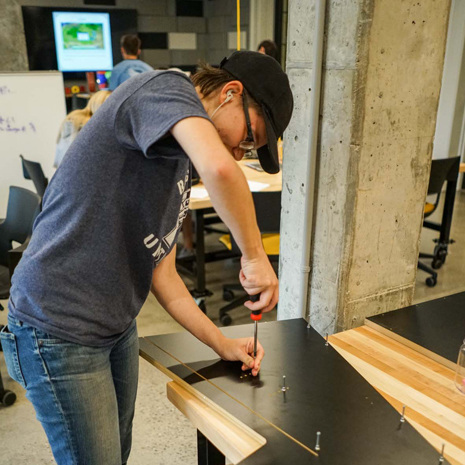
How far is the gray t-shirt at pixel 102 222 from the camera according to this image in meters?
0.88

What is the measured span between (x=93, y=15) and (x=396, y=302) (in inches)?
259

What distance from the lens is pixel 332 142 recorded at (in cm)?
151

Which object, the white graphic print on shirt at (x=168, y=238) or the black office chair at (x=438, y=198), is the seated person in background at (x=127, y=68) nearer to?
the black office chair at (x=438, y=198)

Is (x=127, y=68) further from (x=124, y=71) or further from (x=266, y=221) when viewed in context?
(x=266, y=221)

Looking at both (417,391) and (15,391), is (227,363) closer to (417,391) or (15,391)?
(417,391)

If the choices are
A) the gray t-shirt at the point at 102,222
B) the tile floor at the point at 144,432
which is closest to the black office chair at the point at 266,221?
the tile floor at the point at 144,432

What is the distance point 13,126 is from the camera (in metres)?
3.90

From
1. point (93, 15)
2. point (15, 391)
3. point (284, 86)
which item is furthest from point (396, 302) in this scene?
point (93, 15)

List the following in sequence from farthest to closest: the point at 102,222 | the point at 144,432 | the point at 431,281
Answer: the point at 431,281 < the point at 144,432 < the point at 102,222

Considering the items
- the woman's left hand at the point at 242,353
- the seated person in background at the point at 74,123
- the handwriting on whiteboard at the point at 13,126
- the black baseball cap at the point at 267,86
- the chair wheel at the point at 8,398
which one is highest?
the black baseball cap at the point at 267,86

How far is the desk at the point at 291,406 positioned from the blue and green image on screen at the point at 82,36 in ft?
21.7

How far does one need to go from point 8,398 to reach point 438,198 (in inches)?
116

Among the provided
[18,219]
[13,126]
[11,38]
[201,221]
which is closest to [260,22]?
[11,38]

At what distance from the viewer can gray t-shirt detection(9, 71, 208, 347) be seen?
876 millimetres
